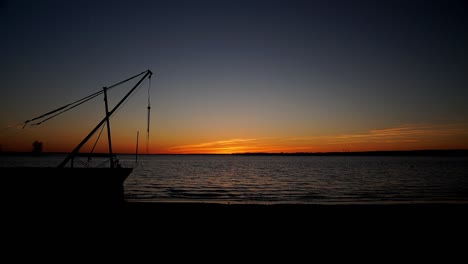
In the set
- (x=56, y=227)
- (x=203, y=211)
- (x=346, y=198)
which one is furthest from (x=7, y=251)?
(x=346, y=198)

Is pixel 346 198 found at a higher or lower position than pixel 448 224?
lower

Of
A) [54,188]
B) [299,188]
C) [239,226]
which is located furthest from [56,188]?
[299,188]

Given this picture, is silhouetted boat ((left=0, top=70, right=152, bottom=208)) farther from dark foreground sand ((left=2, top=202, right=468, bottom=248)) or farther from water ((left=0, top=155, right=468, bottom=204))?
water ((left=0, top=155, right=468, bottom=204))

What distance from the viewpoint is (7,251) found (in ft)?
30.2

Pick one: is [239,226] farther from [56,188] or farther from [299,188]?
[299,188]

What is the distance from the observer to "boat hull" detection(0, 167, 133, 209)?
52.9ft

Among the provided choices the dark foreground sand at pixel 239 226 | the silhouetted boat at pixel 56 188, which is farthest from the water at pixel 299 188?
the dark foreground sand at pixel 239 226

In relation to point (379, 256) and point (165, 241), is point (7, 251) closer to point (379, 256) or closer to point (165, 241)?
point (165, 241)

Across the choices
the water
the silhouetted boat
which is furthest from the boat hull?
the water

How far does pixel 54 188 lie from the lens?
17578 millimetres

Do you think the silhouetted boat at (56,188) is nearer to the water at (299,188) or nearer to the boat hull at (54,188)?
the boat hull at (54,188)

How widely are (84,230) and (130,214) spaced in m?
3.32

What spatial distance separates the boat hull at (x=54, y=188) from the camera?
Answer: 1612cm

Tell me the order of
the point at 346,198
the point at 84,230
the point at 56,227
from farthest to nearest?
the point at 346,198 → the point at 56,227 → the point at 84,230
